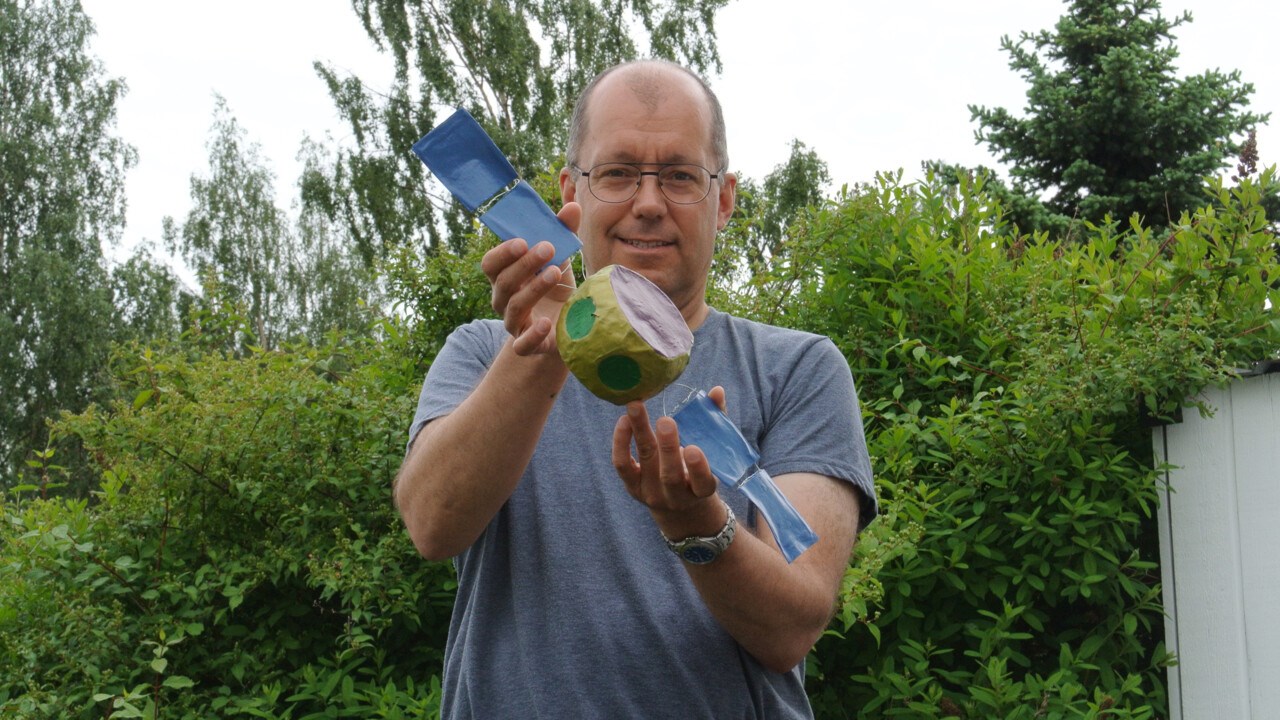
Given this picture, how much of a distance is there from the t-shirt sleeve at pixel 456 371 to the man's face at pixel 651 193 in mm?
233

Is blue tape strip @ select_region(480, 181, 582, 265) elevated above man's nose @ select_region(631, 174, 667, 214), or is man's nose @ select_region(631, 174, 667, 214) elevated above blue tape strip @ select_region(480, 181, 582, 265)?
man's nose @ select_region(631, 174, 667, 214)

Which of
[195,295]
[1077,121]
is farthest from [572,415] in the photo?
[195,295]

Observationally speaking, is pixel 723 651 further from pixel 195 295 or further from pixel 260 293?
pixel 260 293

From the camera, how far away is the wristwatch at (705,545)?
54.4 inches

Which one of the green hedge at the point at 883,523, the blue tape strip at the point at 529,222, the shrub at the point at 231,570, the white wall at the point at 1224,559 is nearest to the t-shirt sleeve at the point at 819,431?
the blue tape strip at the point at 529,222

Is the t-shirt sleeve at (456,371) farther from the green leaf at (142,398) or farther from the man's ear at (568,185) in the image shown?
the green leaf at (142,398)

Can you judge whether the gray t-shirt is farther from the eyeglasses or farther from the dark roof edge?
the dark roof edge

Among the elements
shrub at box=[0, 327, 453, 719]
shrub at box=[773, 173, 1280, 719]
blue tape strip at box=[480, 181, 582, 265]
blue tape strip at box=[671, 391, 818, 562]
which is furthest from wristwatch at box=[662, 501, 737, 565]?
shrub at box=[0, 327, 453, 719]

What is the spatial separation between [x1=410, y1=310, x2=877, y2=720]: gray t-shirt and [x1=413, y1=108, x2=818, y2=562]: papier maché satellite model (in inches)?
6.8

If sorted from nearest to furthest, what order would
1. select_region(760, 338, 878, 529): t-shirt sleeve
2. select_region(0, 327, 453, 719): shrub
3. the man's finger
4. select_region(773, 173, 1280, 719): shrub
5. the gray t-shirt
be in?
the man's finger → the gray t-shirt → select_region(760, 338, 878, 529): t-shirt sleeve → select_region(773, 173, 1280, 719): shrub → select_region(0, 327, 453, 719): shrub

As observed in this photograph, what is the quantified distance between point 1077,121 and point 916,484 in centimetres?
1153

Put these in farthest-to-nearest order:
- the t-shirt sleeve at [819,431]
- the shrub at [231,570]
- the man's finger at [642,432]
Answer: the shrub at [231,570] < the t-shirt sleeve at [819,431] < the man's finger at [642,432]

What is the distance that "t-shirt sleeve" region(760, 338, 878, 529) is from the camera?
5.45 ft

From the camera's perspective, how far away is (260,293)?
27.3 meters
